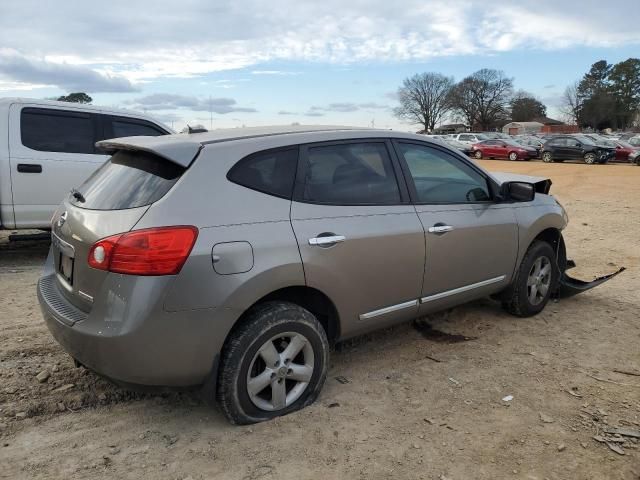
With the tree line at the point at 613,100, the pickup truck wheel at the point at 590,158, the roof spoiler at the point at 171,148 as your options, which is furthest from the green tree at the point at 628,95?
the roof spoiler at the point at 171,148

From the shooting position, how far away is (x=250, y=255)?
9.53 feet

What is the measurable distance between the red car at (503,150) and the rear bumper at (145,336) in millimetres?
34773

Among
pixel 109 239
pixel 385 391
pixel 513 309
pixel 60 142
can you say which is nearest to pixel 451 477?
pixel 385 391

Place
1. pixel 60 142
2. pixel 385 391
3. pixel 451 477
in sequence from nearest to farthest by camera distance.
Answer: pixel 451 477 < pixel 385 391 < pixel 60 142

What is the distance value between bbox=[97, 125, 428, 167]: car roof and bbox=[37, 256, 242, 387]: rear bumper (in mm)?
720

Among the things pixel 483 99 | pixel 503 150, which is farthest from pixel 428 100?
pixel 503 150

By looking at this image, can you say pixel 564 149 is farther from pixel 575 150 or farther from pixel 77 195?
pixel 77 195

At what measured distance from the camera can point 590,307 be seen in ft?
17.6

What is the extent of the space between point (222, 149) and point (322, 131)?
82 centimetres

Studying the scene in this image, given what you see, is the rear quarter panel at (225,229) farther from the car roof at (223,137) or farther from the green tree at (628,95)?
the green tree at (628,95)

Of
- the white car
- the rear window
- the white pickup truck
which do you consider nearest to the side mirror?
the rear window

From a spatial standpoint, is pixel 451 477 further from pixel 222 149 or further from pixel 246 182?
pixel 222 149

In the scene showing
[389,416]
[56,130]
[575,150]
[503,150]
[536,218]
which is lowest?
[389,416]

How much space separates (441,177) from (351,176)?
0.94 metres
